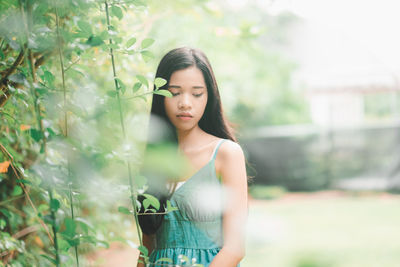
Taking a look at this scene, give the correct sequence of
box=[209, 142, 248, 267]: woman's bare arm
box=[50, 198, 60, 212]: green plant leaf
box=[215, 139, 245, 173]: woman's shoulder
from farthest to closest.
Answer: box=[215, 139, 245, 173]: woman's shoulder
box=[209, 142, 248, 267]: woman's bare arm
box=[50, 198, 60, 212]: green plant leaf

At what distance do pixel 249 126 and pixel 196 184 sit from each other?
1066 cm

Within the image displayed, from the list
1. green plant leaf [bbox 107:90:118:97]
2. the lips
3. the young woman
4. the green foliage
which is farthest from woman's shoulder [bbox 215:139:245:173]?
the green foliage

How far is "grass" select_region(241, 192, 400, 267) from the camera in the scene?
64cm

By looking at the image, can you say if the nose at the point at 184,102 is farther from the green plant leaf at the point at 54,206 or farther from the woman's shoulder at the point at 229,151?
the green plant leaf at the point at 54,206

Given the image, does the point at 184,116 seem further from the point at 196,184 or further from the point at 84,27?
the point at 84,27

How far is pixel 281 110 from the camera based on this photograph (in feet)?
44.1

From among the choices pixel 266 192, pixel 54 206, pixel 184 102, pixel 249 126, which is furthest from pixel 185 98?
pixel 249 126

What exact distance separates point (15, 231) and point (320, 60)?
18.4 m

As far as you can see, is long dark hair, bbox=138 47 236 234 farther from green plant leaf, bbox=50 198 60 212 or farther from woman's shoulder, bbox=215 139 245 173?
green plant leaf, bbox=50 198 60 212

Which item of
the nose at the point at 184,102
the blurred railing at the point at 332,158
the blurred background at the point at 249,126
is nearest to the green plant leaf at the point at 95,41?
the blurred background at the point at 249,126

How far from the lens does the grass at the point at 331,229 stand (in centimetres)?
64

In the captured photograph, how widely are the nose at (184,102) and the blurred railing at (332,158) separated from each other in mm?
9367

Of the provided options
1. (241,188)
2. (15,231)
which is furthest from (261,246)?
(15,231)

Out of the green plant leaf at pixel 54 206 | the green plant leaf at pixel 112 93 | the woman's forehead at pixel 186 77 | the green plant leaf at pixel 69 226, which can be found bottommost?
the green plant leaf at pixel 69 226
